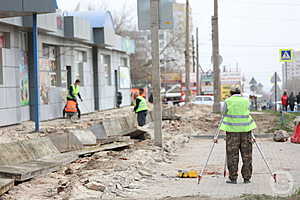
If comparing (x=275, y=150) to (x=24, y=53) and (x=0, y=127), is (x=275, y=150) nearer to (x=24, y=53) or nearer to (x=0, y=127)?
(x=0, y=127)

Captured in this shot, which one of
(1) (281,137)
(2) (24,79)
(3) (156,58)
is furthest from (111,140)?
(2) (24,79)

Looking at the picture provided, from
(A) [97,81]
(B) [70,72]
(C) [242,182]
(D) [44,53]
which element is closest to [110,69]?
(A) [97,81]

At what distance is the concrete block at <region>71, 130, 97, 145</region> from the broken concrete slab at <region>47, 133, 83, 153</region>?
0.76ft

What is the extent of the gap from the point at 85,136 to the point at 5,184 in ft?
20.8

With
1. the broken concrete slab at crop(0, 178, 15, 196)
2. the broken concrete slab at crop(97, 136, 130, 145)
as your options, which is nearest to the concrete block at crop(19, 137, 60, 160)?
the broken concrete slab at crop(0, 178, 15, 196)

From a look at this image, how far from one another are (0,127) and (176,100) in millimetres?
44475

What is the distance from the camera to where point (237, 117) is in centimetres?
914

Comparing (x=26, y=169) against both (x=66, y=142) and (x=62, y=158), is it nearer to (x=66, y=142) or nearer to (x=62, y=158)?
(x=62, y=158)

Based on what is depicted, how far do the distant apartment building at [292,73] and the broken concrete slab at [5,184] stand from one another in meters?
23.4

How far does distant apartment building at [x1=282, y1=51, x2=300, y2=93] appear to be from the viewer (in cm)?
3388

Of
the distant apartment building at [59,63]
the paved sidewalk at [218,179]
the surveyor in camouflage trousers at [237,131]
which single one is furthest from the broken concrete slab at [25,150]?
the distant apartment building at [59,63]

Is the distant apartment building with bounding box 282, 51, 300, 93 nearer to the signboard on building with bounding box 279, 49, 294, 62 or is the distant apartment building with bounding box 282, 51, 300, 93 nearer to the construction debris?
the signboard on building with bounding box 279, 49, 294, 62

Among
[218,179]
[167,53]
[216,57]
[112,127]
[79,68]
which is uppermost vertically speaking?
[167,53]

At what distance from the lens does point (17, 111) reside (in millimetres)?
19406
